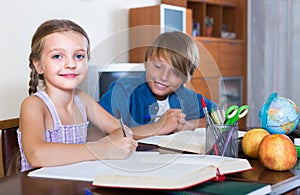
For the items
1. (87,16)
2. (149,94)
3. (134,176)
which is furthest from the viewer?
(87,16)

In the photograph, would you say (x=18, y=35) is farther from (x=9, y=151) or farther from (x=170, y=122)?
(x=170, y=122)

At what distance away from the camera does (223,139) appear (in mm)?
1100

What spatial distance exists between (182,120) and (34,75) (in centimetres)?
52

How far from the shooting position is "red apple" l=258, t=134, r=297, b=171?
998 mm

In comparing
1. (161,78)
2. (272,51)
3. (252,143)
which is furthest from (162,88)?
(272,51)

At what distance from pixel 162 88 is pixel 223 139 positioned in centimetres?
22

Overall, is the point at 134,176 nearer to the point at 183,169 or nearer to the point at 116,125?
the point at 183,169

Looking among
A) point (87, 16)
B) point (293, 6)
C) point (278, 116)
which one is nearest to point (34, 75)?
point (278, 116)

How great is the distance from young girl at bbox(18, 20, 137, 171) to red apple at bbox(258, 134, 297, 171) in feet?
1.10

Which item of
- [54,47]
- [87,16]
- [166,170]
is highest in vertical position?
[87,16]

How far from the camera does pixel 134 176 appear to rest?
0.83m

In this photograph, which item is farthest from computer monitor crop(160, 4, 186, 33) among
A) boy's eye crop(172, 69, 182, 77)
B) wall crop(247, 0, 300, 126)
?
boy's eye crop(172, 69, 182, 77)

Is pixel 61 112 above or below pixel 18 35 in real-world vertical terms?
below

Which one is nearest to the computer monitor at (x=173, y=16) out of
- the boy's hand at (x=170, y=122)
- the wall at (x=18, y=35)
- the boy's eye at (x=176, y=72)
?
the wall at (x=18, y=35)
